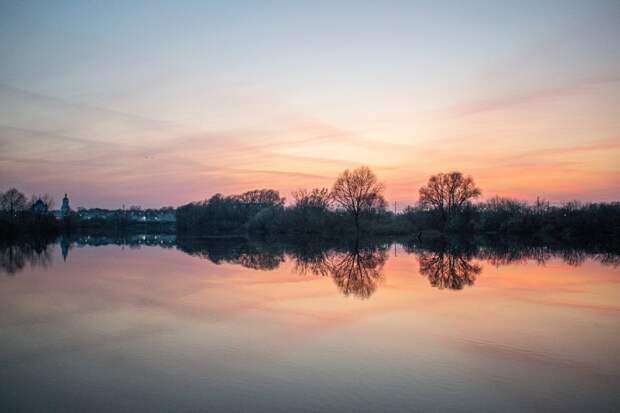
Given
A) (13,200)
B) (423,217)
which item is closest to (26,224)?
(13,200)

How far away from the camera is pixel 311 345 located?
9.31 m

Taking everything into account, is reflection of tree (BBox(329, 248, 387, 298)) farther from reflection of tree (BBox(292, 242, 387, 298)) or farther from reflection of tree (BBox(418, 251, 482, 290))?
reflection of tree (BBox(418, 251, 482, 290))

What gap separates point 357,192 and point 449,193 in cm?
1433

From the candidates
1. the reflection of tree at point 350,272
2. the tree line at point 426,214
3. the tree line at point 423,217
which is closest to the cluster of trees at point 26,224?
the tree line at point 423,217

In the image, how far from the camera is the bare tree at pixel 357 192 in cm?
7100

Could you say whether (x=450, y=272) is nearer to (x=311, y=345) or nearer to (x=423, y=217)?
(x=311, y=345)

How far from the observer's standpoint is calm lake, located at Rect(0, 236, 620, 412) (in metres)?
6.55

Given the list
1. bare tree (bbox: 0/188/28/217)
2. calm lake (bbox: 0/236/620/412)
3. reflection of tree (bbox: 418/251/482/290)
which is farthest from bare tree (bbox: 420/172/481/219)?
bare tree (bbox: 0/188/28/217)

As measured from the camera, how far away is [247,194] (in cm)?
13475

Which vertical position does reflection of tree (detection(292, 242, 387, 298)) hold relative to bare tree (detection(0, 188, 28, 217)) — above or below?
below

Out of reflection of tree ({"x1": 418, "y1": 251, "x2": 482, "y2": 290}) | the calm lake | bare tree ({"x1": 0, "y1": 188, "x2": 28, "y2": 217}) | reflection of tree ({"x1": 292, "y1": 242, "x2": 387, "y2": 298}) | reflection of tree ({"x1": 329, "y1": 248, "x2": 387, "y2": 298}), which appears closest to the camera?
the calm lake

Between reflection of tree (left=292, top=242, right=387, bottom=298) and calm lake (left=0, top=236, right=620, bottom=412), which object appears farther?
reflection of tree (left=292, top=242, right=387, bottom=298)

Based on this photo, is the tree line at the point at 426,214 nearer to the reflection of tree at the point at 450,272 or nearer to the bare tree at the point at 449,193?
the bare tree at the point at 449,193

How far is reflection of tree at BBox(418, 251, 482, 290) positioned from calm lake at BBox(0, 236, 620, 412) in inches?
10.6
